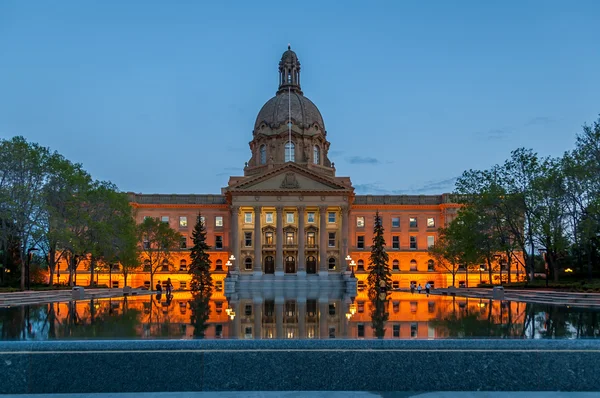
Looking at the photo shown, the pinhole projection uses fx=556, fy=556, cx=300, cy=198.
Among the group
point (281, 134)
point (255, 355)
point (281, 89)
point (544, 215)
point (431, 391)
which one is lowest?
point (431, 391)

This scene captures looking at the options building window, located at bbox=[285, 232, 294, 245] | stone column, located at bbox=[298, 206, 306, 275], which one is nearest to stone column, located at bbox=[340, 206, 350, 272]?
stone column, located at bbox=[298, 206, 306, 275]

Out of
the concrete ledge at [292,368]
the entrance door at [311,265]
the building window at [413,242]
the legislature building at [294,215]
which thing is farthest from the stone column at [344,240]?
the concrete ledge at [292,368]

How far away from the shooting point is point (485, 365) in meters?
9.99

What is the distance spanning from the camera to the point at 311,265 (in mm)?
79688

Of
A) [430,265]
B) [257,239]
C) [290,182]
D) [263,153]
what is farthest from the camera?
[263,153]

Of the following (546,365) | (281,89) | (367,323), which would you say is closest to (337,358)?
(546,365)

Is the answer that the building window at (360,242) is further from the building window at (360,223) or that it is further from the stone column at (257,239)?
the stone column at (257,239)

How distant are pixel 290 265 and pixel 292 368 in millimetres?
70258

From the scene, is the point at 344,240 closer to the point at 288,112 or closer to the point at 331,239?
the point at 331,239

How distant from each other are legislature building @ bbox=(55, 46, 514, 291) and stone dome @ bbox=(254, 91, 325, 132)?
0.18 meters

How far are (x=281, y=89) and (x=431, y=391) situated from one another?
91918 millimetres

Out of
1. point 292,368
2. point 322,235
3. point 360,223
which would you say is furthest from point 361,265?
point 292,368

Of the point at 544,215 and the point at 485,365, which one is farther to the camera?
the point at 544,215

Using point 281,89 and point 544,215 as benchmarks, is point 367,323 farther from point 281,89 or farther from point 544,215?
point 281,89
